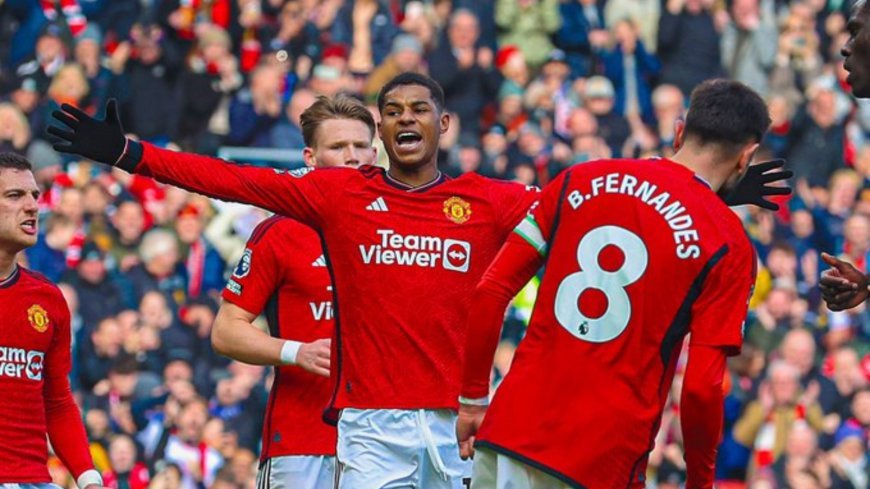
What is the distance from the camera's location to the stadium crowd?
1557 centimetres

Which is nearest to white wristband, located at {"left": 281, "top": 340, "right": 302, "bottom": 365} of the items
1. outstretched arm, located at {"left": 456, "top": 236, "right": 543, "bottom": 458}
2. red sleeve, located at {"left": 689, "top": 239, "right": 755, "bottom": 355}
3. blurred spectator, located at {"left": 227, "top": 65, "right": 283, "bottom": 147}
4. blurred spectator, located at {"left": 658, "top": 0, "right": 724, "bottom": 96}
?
outstretched arm, located at {"left": 456, "top": 236, "right": 543, "bottom": 458}

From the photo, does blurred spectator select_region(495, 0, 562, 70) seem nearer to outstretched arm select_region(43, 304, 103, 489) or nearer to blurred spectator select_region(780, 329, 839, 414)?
blurred spectator select_region(780, 329, 839, 414)

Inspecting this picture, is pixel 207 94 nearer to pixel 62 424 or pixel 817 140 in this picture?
pixel 817 140

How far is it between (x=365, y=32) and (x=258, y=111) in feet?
4.58

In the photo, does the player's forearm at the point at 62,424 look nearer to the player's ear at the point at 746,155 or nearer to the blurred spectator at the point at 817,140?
the player's ear at the point at 746,155

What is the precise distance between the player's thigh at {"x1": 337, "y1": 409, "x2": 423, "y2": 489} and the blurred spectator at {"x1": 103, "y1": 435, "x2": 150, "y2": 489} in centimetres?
633

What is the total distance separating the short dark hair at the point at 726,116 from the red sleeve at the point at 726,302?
391 millimetres

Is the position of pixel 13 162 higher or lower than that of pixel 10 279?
higher

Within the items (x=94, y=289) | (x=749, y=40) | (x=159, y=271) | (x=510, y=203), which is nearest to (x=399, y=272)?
(x=510, y=203)

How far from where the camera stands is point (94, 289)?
16.9 meters

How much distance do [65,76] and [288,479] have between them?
9.75 metres

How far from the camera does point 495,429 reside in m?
7.77

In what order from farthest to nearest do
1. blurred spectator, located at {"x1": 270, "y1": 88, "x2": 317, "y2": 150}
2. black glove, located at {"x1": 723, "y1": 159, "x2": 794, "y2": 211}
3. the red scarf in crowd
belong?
1. the red scarf in crowd
2. blurred spectator, located at {"x1": 270, "y1": 88, "x2": 317, "y2": 150}
3. black glove, located at {"x1": 723, "y1": 159, "x2": 794, "y2": 211}

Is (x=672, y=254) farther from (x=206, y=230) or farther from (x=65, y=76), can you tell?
(x=65, y=76)
